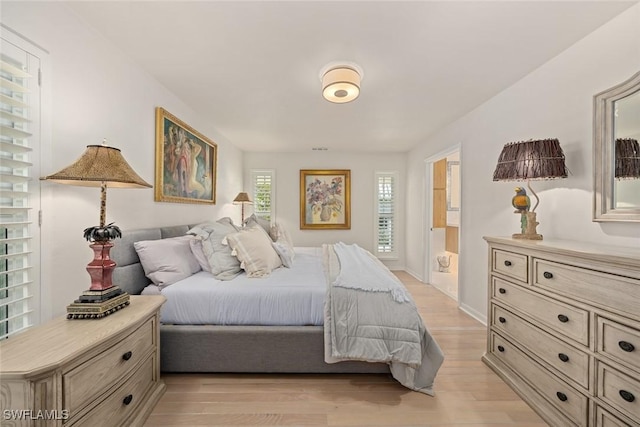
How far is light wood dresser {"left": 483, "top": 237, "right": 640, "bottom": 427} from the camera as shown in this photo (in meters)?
1.21

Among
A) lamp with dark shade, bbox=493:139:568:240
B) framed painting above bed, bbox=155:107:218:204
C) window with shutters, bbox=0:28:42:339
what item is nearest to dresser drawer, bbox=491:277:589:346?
lamp with dark shade, bbox=493:139:568:240

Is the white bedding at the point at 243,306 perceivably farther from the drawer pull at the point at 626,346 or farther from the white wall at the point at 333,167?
the white wall at the point at 333,167

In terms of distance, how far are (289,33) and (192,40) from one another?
694mm

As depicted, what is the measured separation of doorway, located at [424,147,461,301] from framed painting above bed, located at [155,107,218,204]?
3.45m

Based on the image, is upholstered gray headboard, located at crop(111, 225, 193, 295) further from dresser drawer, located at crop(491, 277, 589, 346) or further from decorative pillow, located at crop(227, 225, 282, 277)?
dresser drawer, located at crop(491, 277, 589, 346)

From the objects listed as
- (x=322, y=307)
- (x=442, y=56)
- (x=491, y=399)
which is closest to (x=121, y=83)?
(x=322, y=307)

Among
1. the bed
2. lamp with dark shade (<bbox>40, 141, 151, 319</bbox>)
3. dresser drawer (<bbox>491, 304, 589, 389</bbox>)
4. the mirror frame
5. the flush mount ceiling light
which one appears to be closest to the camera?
lamp with dark shade (<bbox>40, 141, 151, 319</bbox>)

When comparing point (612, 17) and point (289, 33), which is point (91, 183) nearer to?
point (289, 33)

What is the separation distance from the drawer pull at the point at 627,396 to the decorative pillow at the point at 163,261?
2670 millimetres

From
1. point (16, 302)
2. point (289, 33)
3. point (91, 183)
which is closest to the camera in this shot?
point (16, 302)

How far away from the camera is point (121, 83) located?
2.02 m

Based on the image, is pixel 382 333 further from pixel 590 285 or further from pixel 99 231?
pixel 99 231

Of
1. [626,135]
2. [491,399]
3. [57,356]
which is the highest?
[626,135]

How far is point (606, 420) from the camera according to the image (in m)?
1.28
